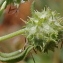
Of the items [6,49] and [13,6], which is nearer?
[13,6]

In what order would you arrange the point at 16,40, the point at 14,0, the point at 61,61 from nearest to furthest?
the point at 14,0 < the point at 61,61 < the point at 16,40

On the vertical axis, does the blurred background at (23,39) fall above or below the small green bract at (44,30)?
below

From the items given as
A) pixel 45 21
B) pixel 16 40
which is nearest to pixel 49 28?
pixel 45 21

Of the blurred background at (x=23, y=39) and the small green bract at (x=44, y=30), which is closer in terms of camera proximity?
the small green bract at (x=44, y=30)

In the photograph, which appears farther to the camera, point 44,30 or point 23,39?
point 23,39

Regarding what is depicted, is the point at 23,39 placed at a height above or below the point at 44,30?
below

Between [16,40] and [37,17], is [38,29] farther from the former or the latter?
[16,40]

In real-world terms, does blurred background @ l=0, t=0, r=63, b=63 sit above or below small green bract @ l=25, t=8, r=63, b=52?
below

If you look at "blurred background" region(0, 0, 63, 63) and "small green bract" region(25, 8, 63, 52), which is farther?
"blurred background" region(0, 0, 63, 63)
